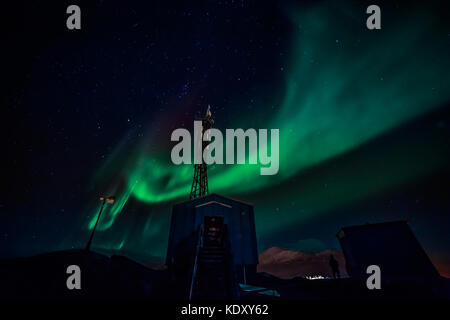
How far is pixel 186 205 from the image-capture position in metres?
15.7

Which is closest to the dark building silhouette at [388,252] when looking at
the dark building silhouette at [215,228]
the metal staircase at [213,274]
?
the dark building silhouette at [215,228]

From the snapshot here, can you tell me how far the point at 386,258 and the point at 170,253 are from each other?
18398mm

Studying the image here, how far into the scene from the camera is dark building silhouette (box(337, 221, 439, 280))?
14719 millimetres

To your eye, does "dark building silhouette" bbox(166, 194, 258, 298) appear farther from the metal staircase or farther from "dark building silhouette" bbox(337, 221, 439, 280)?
"dark building silhouette" bbox(337, 221, 439, 280)

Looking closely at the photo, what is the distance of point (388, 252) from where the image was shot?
51.6ft

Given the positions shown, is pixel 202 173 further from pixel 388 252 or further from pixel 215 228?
pixel 388 252

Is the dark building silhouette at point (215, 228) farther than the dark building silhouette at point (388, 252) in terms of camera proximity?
No

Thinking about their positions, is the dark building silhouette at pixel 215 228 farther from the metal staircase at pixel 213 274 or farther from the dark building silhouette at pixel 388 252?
the dark building silhouette at pixel 388 252

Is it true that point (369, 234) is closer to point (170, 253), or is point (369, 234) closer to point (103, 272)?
point (170, 253)

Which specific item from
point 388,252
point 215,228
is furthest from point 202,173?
point 388,252

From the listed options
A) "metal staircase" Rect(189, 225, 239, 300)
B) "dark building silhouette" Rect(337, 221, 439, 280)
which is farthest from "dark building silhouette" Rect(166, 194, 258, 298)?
"dark building silhouette" Rect(337, 221, 439, 280)

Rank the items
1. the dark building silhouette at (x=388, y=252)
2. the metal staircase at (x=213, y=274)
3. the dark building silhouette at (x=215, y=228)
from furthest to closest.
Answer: the dark building silhouette at (x=388, y=252) < the dark building silhouette at (x=215, y=228) < the metal staircase at (x=213, y=274)

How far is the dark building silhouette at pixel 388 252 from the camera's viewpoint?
48.3 feet
